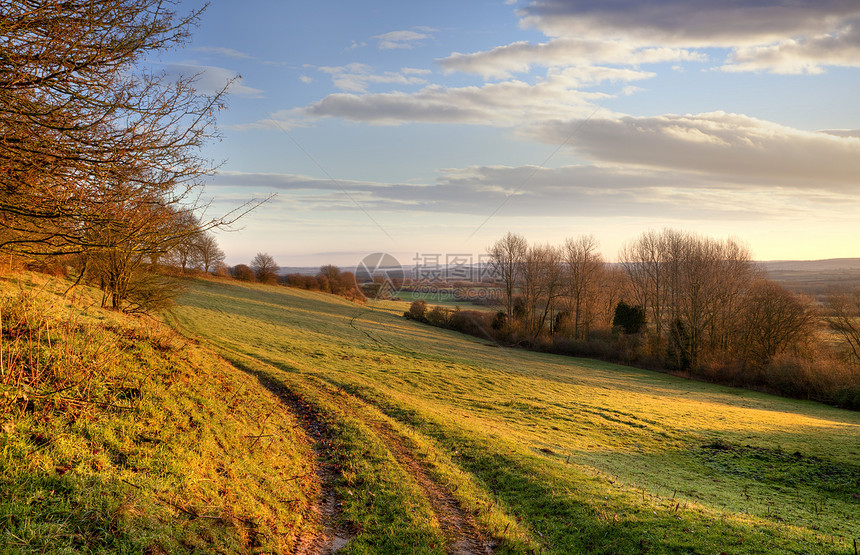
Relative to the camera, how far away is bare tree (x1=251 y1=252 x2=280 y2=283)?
245ft

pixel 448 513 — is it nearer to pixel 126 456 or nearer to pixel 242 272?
pixel 126 456

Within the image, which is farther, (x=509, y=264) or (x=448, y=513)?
(x=509, y=264)

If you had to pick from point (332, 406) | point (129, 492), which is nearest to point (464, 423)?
point (332, 406)

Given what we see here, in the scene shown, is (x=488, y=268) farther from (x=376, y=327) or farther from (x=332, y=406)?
(x=332, y=406)

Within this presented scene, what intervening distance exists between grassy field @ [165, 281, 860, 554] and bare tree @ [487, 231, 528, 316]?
25.7 meters

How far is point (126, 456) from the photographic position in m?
6.61

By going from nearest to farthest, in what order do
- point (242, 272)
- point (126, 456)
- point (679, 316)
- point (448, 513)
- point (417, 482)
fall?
point (126, 456) → point (448, 513) → point (417, 482) → point (679, 316) → point (242, 272)

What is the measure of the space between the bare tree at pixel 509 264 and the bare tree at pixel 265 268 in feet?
135

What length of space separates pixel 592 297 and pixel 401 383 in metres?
43.8

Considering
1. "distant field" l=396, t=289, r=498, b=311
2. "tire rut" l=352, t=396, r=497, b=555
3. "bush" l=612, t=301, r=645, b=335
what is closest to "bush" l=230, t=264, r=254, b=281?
"distant field" l=396, t=289, r=498, b=311

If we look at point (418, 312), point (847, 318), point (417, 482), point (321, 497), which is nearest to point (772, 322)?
point (847, 318)

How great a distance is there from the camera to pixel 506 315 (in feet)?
192

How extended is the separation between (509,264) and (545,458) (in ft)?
157

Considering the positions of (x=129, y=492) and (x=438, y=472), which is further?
(x=438, y=472)
